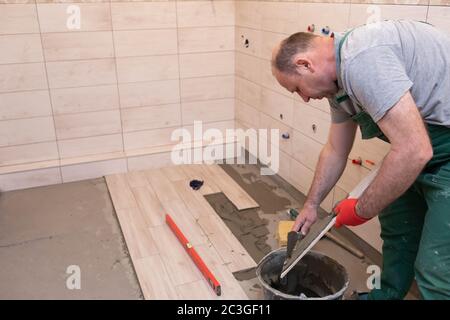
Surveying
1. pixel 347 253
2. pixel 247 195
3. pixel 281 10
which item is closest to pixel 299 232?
pixel 347 253

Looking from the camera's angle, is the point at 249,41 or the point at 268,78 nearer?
the point at 268,78

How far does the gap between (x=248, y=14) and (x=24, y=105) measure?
166 cm

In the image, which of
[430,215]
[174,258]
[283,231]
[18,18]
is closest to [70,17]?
[18,18]

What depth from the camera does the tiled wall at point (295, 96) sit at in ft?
6.28

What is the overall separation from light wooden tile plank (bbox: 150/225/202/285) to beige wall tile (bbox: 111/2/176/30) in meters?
1.47

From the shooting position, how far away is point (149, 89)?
313 cm

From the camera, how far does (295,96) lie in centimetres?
258

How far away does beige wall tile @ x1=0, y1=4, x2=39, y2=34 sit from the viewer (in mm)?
2631

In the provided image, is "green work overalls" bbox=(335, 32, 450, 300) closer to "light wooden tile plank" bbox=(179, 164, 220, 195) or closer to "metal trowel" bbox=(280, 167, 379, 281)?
"metal trowel" bbox=(280, 167, 379, 281)

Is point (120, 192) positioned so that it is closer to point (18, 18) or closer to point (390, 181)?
point (18, 18)

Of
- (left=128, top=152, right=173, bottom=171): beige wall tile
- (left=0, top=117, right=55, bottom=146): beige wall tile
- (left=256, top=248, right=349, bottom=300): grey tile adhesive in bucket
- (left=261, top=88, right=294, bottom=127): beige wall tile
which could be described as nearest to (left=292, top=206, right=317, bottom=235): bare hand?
(left=256, top=248, right=349, bottom=300): grey tile adhesive in bucket

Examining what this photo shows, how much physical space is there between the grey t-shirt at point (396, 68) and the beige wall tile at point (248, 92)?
1773 millimetres

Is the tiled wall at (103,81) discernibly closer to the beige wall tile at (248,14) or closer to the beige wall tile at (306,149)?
the beige wall tile at (248,14)

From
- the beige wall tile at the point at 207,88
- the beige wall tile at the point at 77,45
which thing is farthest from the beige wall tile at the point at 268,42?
the beige wall tile at the point at 77,45
